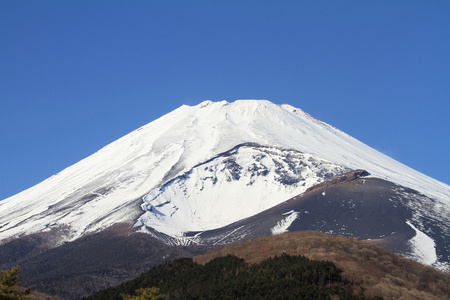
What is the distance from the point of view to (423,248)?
12312 centimetres

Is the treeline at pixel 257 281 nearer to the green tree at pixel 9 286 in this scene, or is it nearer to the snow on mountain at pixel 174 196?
the green tree at pixel 9 286

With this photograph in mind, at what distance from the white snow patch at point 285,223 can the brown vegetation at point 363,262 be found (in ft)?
304

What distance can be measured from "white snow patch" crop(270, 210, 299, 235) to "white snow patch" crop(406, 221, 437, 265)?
2823 centimetres

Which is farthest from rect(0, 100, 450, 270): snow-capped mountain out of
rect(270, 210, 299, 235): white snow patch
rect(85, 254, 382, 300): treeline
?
rect(85, 254, 382, 300): treeline

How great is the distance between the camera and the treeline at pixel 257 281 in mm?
33625

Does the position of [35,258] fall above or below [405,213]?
above

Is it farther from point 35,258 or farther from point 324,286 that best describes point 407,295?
point 35,258

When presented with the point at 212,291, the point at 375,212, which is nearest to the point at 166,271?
the point at 212,291

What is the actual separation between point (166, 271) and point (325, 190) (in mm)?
127071

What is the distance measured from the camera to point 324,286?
3453 centimetres

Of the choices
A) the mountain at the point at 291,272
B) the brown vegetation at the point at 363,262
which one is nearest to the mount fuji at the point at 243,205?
the brown vegetation at the point at 363,262

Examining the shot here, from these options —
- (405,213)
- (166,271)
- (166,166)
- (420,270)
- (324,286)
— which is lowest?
(405,213)

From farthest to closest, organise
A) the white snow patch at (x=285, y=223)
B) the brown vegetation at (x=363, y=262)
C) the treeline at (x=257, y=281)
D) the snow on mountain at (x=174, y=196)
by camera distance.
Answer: the snow on mountain at (x=174, y=196) < the white snow patch at (x=285, y=223) < the brown vegetation at (x=363, y=262) < the treeline at (x=257, y=281)

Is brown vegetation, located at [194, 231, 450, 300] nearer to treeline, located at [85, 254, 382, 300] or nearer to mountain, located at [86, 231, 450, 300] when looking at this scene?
mountain, located at [86, 231, 450, 300]
